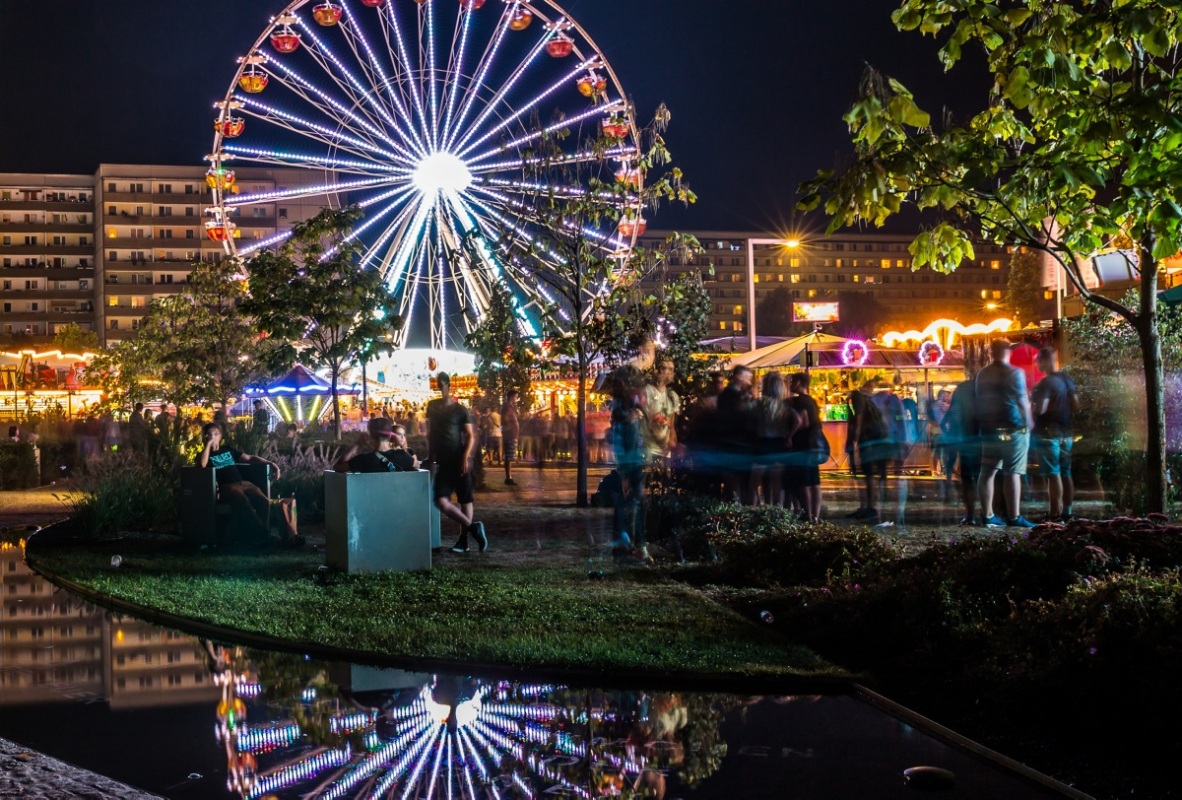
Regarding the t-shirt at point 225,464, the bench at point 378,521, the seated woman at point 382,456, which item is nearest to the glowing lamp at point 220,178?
the t-shirt at point 225,464

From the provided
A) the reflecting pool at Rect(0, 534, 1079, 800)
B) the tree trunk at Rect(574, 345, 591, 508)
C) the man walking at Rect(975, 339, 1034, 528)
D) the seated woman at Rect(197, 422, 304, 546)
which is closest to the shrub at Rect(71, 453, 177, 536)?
the seated woman at Rect(197, 422, 304, 546)

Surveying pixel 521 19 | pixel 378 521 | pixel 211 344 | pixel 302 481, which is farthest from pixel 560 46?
pixel 378 521

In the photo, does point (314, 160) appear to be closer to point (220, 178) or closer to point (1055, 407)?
point (220, 178)

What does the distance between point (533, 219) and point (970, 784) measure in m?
14.3

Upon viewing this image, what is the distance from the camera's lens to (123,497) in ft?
46.5

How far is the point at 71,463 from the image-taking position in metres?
25.5

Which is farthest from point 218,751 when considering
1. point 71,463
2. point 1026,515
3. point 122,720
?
point 71,463

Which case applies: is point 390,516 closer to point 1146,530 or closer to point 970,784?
point 1146,530

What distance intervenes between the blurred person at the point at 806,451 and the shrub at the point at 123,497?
7.33 m

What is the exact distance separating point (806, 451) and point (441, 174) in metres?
17.5

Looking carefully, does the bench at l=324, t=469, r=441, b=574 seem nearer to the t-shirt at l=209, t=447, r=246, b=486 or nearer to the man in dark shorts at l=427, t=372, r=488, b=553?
the man in dark shorts at l=427, t=372, r=488, b=553

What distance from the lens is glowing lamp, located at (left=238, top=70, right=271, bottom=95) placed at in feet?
90.2

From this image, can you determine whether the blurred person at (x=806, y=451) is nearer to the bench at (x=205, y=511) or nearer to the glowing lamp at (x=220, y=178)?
the bench at (x=205, y=511)

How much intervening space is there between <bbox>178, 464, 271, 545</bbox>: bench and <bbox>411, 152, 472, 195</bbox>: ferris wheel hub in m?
16.3
